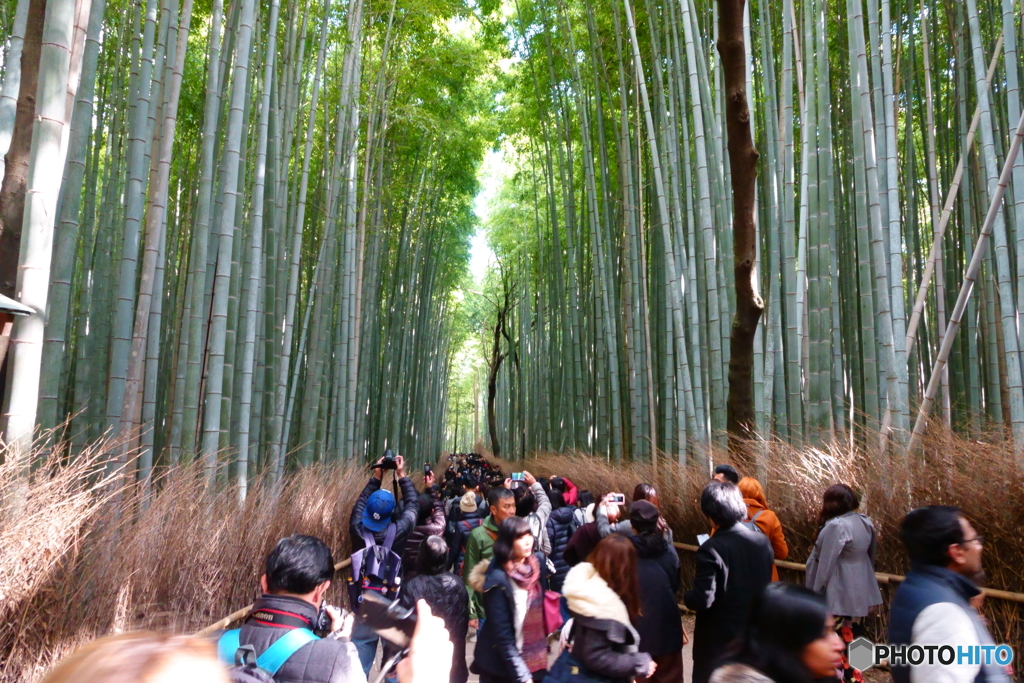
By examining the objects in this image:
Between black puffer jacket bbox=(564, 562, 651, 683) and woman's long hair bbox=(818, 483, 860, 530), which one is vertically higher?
woman's long hair bbox=(818, 483, 860, 530)

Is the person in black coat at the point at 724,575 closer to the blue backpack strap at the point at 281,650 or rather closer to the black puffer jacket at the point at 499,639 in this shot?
Result: the black puffer jacket at the point at 499,639

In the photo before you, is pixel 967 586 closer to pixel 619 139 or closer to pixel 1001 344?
pixel 1001 344

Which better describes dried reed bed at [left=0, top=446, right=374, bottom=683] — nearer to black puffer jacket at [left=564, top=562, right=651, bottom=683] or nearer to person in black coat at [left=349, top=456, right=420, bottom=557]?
person in black coat at [left=349, top=456, right=420, bottom=557]

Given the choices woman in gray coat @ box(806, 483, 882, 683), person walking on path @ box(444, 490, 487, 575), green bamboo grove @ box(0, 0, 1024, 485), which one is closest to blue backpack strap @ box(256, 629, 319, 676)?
green bamboo grove @ box(0, 0, 1024, 485)

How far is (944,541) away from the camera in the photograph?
1.52 meters

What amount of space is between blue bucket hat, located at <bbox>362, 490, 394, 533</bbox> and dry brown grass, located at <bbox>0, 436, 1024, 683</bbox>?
0.39 metres

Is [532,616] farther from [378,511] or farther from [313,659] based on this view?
[378,511]

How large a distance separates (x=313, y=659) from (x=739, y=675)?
70 cm

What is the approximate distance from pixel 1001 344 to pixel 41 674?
673 centimetres

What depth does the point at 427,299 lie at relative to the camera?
1371 cm

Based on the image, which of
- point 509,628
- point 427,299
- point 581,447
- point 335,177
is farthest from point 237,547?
point 427,299

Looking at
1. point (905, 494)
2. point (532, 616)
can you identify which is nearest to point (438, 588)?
point (532, 616)

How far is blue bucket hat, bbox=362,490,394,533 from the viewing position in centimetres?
352

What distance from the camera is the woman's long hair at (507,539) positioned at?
2.21m
